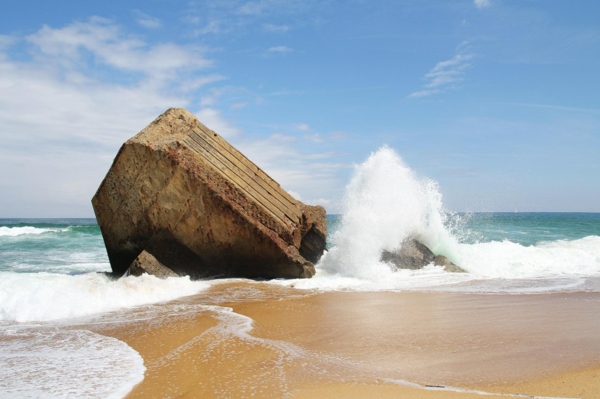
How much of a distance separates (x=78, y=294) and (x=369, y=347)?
428 centimetres

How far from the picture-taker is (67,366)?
3.68 m

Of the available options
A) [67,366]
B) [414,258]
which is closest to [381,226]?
[414,258]

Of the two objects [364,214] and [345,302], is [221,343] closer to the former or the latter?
[345,302]

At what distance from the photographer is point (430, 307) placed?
5832 mm

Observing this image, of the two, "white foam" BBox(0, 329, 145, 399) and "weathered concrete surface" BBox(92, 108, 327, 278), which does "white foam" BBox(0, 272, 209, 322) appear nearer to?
"weathered concrete surface" BBox(92, 108, 327, 278)

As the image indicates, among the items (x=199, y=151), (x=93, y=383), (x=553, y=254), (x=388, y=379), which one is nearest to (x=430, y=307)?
(x=388, y=379)

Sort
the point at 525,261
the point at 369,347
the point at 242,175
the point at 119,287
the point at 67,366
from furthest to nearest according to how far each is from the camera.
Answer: the point at 525,261 → the point at 242,175 → the point at 119,287 → the point at 369,347 → the point at 67,366

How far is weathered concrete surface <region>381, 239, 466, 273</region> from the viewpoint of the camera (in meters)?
9.43

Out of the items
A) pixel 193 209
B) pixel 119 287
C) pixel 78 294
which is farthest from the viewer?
pixel 193 209

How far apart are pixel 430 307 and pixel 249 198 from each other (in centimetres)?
A: 362

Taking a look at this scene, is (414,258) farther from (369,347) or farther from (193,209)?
(369,347)

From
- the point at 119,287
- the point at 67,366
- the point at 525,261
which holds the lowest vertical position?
the point at 67,366

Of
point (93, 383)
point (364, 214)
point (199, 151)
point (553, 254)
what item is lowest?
point (93, 383)

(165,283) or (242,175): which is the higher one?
(242,175)
